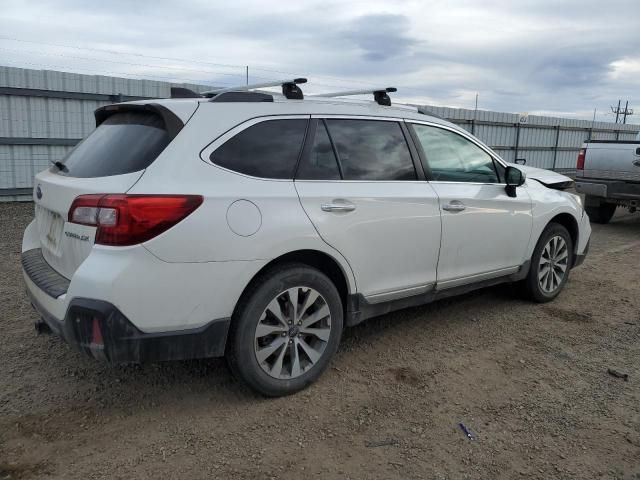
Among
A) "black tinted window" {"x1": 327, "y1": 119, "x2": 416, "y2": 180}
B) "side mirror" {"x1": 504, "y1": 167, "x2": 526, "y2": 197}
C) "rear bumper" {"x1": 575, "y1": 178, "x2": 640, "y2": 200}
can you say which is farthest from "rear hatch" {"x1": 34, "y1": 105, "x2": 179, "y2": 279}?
"rear bumper" {"x1": 575, "y1": 178, "x2": 640, "y2": 200}

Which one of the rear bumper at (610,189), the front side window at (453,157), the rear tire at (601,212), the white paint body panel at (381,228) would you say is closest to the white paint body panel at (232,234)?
the white paint body panel at (381,228)

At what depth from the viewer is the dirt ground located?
2676 mm

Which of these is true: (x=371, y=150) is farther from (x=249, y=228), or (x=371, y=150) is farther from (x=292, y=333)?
(x=292, y=333)

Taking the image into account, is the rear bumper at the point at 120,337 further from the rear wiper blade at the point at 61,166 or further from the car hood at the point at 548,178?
the car hood at the point at 548,178

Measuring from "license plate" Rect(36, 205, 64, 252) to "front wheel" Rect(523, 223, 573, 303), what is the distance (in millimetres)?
3843

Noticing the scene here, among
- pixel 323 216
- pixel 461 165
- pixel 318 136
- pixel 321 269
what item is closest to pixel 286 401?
pixel 321 269

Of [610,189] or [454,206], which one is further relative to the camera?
[610,189]

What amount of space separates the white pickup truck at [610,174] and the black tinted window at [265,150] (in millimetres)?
7563

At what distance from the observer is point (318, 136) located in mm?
3436

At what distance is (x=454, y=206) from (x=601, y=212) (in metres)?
7.46

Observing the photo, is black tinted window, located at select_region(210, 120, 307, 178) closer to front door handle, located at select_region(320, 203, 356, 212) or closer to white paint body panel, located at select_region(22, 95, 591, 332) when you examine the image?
white paint body panel, located at select_region(22, 95, 591, 332)

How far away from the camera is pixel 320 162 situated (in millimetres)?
3395

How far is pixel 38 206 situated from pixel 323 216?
180cm

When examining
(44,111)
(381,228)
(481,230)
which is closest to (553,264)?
(481,230)
